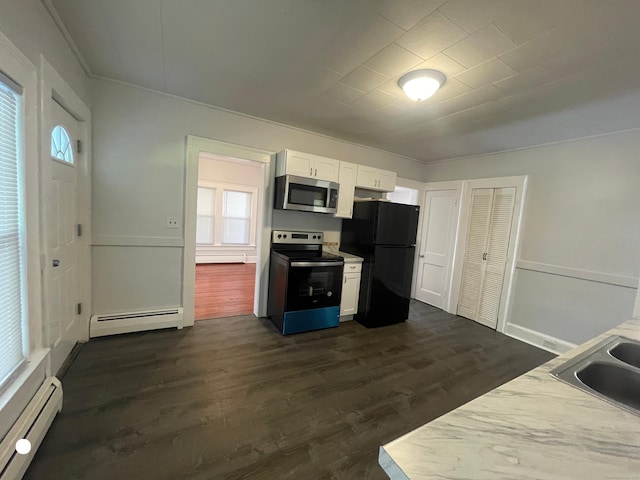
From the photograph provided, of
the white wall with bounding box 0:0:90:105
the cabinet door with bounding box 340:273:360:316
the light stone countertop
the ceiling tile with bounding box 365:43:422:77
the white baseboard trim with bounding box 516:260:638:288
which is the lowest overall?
the cabinet door with bounding box 340:273:360:316

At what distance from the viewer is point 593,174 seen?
2.98 m

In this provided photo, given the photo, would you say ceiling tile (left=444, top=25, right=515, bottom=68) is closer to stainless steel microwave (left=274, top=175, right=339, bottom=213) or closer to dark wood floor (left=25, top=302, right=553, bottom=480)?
stainless steel microwave (left=274, top=175, right=339, bottom=213)

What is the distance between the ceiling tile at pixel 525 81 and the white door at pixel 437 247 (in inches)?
87.3

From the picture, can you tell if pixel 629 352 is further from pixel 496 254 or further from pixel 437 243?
pixel 437 243

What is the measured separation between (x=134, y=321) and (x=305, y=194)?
2.40m

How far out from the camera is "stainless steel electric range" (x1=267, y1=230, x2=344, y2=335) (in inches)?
121

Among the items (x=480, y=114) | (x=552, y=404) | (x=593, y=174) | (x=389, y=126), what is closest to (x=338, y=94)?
(x=389, y=126)

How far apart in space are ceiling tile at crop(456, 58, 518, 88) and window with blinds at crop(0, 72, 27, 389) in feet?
9.59

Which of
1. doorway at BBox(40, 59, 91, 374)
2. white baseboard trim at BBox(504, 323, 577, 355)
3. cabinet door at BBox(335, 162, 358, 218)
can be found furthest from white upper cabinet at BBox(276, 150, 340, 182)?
white baseboard trim at BBox(504, 323, 577, 355)

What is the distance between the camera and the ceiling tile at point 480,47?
164cm

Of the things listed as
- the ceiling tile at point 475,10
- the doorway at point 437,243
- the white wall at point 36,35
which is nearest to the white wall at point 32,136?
the white wall at point 36,35

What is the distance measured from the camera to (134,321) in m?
2.84

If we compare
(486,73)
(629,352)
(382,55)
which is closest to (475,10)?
(382,55)

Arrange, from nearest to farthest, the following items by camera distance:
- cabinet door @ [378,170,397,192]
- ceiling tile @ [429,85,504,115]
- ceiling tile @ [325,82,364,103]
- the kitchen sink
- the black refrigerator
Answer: the kitchen sink → ceiling tile @ [429,85,504,115] → ceiling tile @ [325,82,364,103] → the black refrigerator → cabinet door @ [378,170,397,192]
